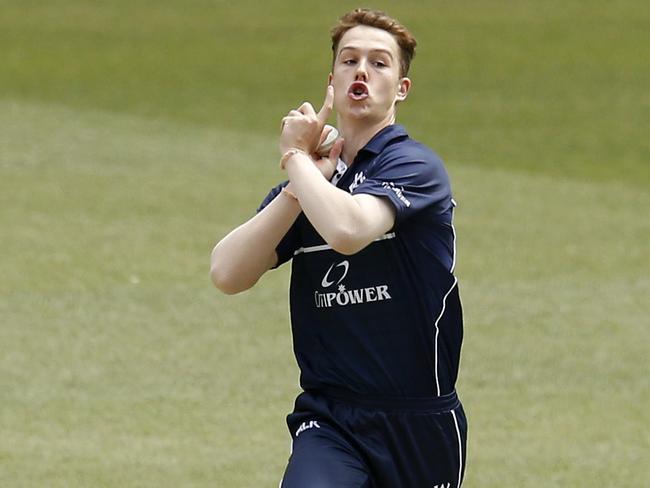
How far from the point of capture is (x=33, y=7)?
3219cm

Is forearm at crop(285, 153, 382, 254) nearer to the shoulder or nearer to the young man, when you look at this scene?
the young man

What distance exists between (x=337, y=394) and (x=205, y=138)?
15573mm

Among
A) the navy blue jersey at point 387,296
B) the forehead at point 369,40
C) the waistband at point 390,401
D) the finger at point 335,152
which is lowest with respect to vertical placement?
the waistband at point 390,401

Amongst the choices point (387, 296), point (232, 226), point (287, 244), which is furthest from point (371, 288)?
point (232, 226)

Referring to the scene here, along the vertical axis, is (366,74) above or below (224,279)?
above

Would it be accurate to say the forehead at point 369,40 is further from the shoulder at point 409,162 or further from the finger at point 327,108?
the shoulder at point 409,162

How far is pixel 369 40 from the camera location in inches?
238

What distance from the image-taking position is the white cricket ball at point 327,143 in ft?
19.8

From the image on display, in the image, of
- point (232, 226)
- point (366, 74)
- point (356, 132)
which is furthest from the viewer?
point (232, 226)

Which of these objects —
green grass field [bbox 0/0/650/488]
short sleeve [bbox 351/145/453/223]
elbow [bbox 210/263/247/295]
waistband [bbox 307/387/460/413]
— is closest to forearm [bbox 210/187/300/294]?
elbow [bbox 210/263/247/295]

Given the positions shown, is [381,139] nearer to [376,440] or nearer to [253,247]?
[253,247]

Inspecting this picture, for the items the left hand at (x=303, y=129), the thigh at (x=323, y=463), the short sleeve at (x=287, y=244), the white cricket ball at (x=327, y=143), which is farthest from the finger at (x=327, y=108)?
the thigh at (x=323, y=463)

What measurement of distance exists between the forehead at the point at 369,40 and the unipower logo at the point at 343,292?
2.64 feet

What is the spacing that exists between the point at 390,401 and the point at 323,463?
0.36 m
